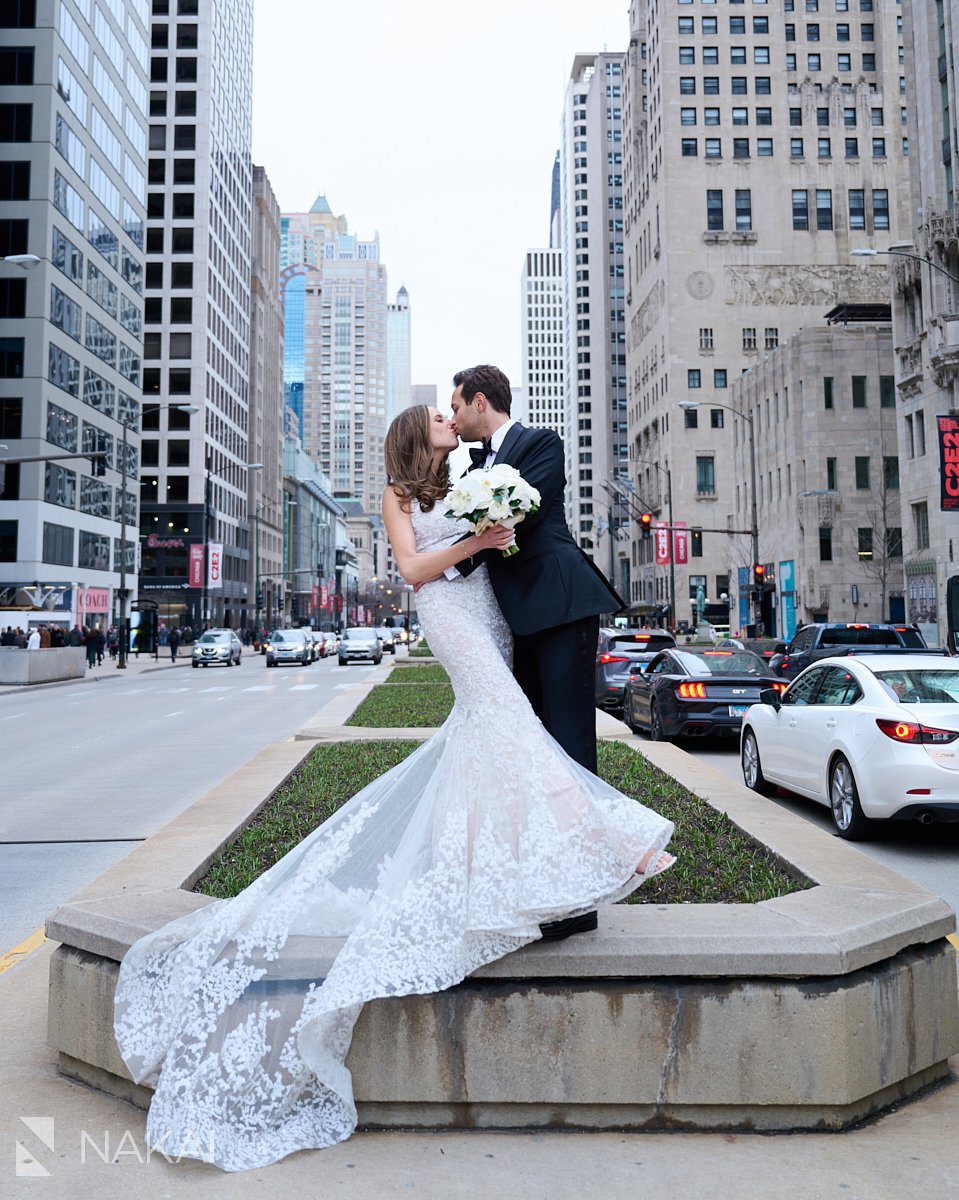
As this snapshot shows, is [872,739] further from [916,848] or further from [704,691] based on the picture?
[704,691]

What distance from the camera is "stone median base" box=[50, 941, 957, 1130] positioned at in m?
3.57

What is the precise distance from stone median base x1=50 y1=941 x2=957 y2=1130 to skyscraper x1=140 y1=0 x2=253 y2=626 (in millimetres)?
88260

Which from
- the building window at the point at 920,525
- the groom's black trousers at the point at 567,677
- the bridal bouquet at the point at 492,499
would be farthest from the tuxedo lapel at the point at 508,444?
the building window at the point at 920,525

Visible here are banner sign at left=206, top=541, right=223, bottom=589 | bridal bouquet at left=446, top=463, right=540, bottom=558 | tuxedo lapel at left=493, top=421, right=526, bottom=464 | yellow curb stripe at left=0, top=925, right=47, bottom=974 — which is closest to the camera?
bridal bouquet at left=446, top=463, right=540, bottom=558

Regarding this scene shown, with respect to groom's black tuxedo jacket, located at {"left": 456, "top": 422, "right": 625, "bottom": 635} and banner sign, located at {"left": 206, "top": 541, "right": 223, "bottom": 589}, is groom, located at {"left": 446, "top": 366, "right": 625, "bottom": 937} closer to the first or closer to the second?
groom's black tuxedo jacket, located at {"left": 456, "top": 422, "right": 625, "bottom": 635}

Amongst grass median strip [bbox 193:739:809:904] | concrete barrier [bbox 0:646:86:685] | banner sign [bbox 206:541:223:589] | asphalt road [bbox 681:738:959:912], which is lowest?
asphalt road [bbox 681:738:959:912]

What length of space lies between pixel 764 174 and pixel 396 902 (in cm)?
9993

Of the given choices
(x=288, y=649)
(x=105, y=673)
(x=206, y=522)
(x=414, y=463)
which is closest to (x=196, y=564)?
(x=206, y=522)

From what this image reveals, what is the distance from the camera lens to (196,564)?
7712 centimetres

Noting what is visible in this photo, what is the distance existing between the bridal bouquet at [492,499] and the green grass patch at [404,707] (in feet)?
31.2

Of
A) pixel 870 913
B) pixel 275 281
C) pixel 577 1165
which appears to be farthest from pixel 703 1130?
pixel 275 281

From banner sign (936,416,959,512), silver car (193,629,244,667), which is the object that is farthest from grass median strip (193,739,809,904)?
silver car (193,629,244,667)

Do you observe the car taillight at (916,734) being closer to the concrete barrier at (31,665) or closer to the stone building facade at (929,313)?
the concrete barrier at (31,665)

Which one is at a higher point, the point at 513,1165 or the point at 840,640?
the point at 840,640
